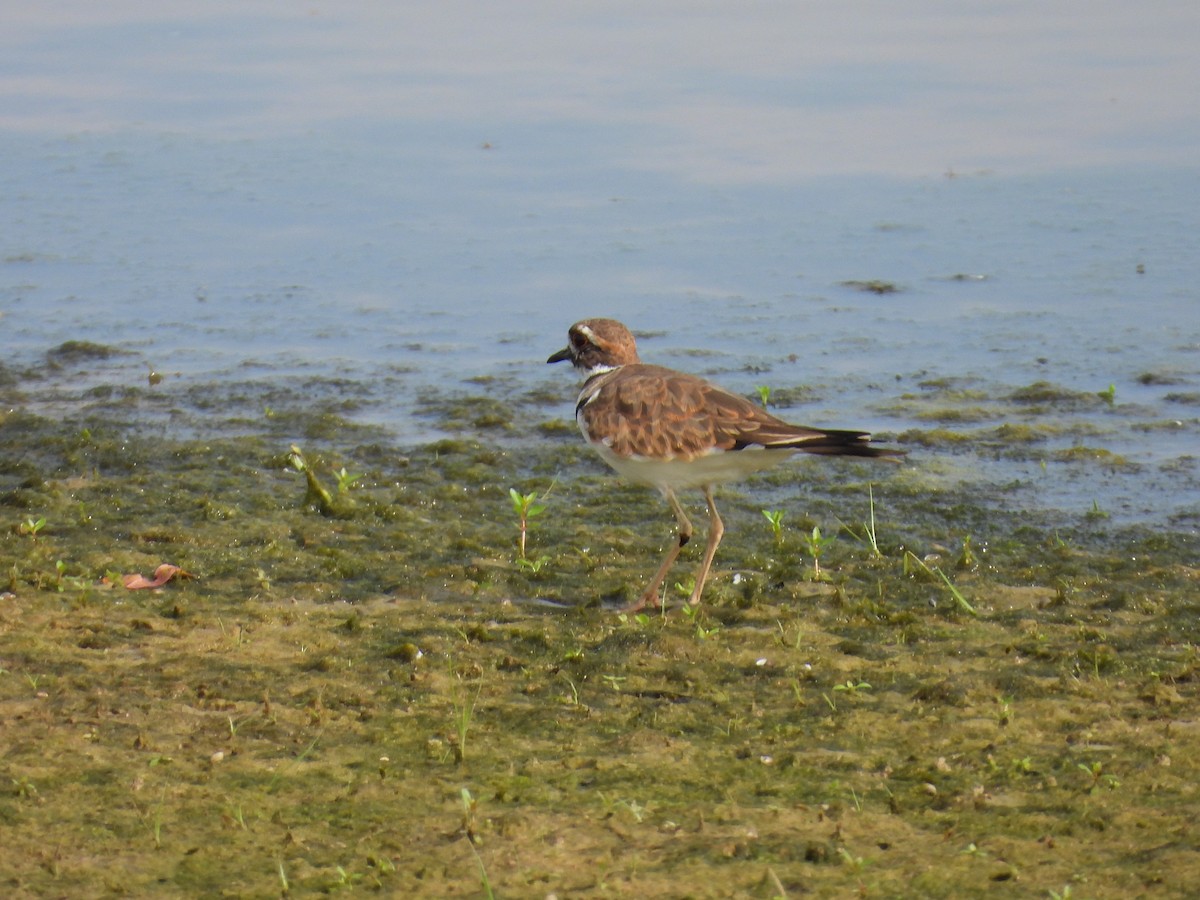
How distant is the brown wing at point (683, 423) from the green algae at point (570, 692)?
583mm

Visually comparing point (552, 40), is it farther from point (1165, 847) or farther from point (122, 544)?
point (1165, 847)

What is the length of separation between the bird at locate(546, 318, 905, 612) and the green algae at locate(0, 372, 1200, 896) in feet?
1.13

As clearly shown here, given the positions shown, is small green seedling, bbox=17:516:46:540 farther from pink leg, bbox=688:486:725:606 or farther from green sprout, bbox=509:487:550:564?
pink leg, bbox=688:486:725:606

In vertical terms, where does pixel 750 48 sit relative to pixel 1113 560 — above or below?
above

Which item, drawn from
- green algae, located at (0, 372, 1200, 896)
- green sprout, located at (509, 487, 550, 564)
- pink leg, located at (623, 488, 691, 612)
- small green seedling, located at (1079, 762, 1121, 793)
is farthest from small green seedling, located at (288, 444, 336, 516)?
small green seedling, located at (1079, 762, 1121, 793)

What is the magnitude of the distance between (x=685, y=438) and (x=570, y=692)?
1.53 metres

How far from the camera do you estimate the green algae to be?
443cm

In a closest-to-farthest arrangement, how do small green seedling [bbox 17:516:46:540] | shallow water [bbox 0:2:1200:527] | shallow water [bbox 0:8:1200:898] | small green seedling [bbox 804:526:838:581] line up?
shallow water [bbox 0:8:1200:898] < small green seedling [bbox 804:526:838:581] < small green seedling [bbox 17:516:46:540] < shallow water [bbox 0:2:1200:527]

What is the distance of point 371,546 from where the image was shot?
7.26m

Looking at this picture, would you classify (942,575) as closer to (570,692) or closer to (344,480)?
(570,692)

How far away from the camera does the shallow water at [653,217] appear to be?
9906mm

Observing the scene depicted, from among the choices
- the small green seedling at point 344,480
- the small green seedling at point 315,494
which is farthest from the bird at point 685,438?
the small green seedling at point 315,494

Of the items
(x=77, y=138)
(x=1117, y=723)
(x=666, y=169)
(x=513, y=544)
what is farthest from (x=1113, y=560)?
(x=77, y=138)

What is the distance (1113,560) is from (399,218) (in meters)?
7.38
